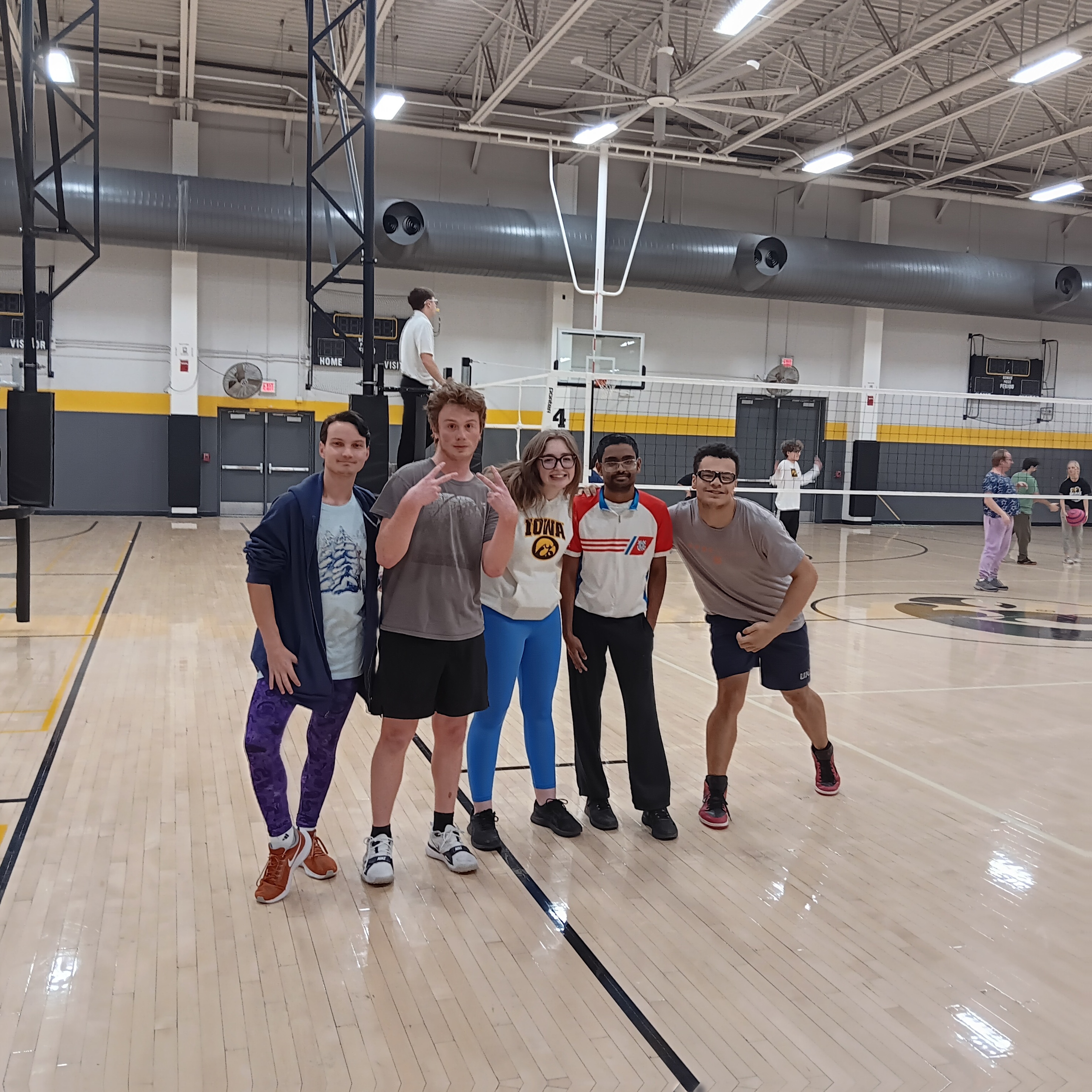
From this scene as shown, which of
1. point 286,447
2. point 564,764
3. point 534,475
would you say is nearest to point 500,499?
point 534,475

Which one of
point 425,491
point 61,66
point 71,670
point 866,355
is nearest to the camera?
point 425,491

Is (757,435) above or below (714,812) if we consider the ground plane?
above

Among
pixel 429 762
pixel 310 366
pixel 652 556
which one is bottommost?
pixel 429 762

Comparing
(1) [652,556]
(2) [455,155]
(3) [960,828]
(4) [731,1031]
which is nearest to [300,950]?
(4) [731,1031]

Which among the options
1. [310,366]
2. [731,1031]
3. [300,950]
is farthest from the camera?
[310,366]

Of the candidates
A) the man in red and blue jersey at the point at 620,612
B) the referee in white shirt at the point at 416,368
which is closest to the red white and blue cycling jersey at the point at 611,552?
the man in red and blue jersey at the point at 620,612

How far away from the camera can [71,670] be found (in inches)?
231

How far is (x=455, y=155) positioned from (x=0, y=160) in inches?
267

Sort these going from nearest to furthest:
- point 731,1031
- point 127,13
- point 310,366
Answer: point 731,1031 → point 127,13 → point 310,366

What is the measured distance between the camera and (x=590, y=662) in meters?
→ 3.59

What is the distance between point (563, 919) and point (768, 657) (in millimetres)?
1393

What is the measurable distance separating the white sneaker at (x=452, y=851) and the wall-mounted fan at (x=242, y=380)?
13626 mm

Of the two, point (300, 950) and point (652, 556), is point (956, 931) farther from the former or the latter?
point (300, 950)

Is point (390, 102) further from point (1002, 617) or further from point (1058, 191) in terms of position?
point (1058, 191)
